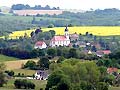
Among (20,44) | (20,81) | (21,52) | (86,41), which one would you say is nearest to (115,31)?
(86,41)

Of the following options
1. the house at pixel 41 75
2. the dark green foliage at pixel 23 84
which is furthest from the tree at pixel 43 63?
the dark green foliage at pixel 23 84

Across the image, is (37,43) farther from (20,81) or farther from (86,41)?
(20,81)

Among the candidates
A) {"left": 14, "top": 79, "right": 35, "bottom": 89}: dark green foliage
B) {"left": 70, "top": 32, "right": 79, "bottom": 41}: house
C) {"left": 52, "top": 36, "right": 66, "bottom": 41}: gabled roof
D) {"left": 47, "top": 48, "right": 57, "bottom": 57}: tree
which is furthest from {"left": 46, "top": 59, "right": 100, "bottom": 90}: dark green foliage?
{"left": 70, "top": 32, "right": 79, "bottom": 41}: house

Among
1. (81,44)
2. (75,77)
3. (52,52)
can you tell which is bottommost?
(81,44)

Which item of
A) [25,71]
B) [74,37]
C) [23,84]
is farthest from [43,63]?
[74,37]

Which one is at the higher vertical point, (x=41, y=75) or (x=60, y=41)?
(x=41, y=75)

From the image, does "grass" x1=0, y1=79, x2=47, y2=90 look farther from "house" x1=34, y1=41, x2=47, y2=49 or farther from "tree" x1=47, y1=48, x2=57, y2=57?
"house" x1=34, y1=41, x2=47, y2=49

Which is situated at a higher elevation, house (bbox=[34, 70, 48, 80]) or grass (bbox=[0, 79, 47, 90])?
grass (bbox=[0, 79, 47, 90])

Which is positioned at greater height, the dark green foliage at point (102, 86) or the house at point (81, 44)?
the dark green foliage at point (102, 86)

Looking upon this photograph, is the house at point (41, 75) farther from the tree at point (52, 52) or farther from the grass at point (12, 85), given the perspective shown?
the tree at point (52, 52)

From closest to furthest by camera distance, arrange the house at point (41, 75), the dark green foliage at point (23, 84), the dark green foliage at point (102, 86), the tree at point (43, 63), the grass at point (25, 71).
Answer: the dark green foliage at point (102, 86) → the dark green foliage at point (23, 84) → the house at point (41, 75) → the grass at point (25, 71) → the tree at point (43, 63)

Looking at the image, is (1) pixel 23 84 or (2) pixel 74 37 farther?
(2) pixel 74 37

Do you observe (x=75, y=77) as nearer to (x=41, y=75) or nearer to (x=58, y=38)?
(x=41, y=75)
